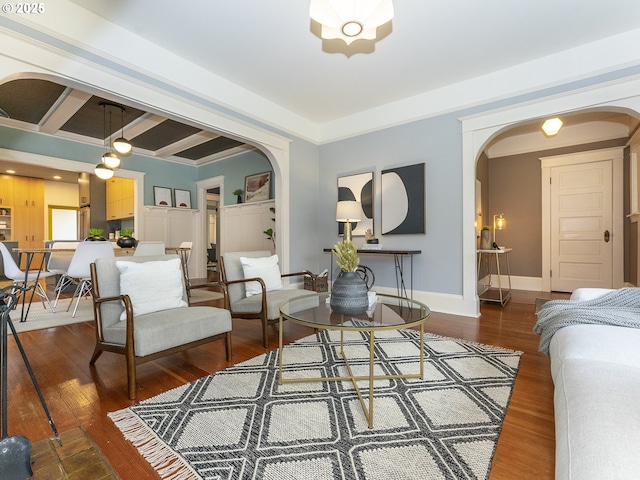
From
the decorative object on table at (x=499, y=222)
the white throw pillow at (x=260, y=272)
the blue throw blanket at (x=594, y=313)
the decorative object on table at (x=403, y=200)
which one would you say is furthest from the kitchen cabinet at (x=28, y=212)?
the decorative object on table at (x=499, y=222)

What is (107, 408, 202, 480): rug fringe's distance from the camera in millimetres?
1221

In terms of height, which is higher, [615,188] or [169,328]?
[615,188]

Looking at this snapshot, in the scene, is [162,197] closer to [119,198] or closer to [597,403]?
[119,198]

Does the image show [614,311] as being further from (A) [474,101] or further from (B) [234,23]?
(B) [234,23]

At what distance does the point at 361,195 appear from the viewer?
4.72 metres

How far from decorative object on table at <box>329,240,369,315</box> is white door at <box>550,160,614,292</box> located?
16.5ft

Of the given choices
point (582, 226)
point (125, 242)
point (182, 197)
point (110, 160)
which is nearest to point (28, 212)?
point (182, 197)

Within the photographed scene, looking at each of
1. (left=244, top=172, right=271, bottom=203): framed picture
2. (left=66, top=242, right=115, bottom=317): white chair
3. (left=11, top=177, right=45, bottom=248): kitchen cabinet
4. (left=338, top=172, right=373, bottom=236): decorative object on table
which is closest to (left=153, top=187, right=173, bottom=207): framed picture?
(left=244, top=172, right=271, bottom=203): framed picture

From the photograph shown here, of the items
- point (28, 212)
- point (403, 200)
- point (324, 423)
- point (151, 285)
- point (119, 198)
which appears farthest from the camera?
point (28, 212)

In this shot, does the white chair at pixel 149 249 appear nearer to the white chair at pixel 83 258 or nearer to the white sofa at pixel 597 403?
the white chair at pixel 83 258

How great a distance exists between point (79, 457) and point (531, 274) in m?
6.48

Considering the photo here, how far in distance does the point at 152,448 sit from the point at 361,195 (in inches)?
156

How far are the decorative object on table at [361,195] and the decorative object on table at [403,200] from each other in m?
0.22

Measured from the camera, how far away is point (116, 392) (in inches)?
74.4
